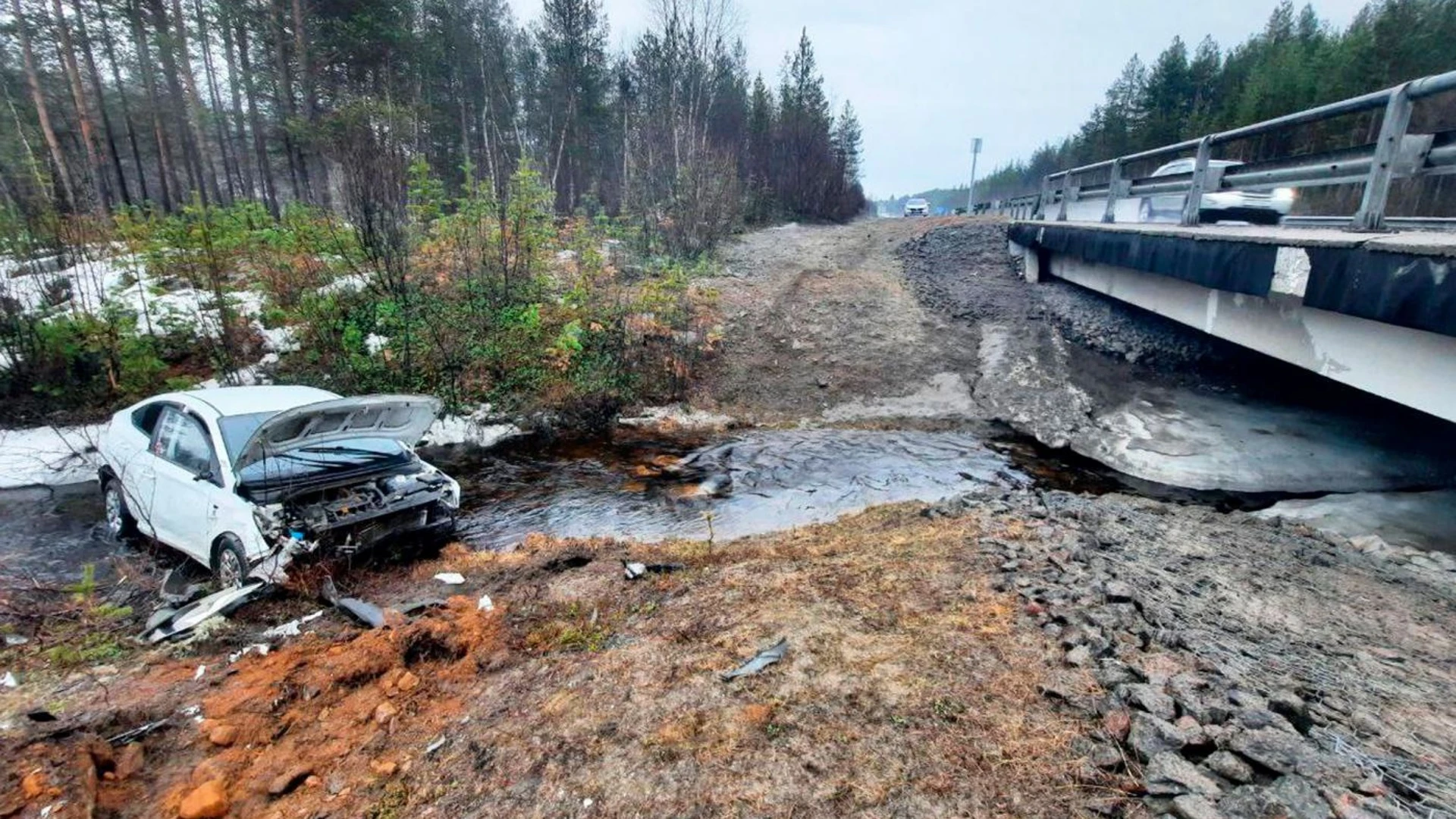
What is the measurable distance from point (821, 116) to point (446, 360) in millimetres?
34072

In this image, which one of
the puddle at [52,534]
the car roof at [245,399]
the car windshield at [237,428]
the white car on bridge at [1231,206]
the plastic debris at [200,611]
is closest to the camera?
the plastic debris at [200,611]

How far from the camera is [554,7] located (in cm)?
2925

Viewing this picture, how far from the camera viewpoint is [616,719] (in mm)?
3102

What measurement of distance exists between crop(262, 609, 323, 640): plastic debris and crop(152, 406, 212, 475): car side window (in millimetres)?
1858

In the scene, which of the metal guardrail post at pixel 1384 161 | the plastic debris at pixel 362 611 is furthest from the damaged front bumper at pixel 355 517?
the metal guardrail post at pixel 1384 161

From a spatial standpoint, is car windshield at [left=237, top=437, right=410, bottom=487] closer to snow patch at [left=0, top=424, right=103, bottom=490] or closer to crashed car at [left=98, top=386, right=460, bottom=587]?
crashed car at [left=98, top=386, right=460, bottom=587]

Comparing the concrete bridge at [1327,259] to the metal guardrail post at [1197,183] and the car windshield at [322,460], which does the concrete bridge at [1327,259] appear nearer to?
the metal guardrail post at [1197,183]

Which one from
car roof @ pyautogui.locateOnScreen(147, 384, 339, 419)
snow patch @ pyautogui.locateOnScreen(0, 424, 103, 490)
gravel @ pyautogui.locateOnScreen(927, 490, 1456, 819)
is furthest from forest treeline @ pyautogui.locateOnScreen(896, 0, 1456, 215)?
snow patch @ pyautogui.locateOnScreen(0, 424, 103, 490)

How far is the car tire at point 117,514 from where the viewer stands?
636 cm

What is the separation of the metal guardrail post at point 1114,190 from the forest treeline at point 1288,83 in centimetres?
398

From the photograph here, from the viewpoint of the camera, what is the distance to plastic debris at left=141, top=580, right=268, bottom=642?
4367 millimetres

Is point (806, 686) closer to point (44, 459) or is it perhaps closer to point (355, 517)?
point (355, 517)

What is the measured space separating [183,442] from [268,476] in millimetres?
1325

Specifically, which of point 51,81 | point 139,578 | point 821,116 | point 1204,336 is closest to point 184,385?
point 139,578
